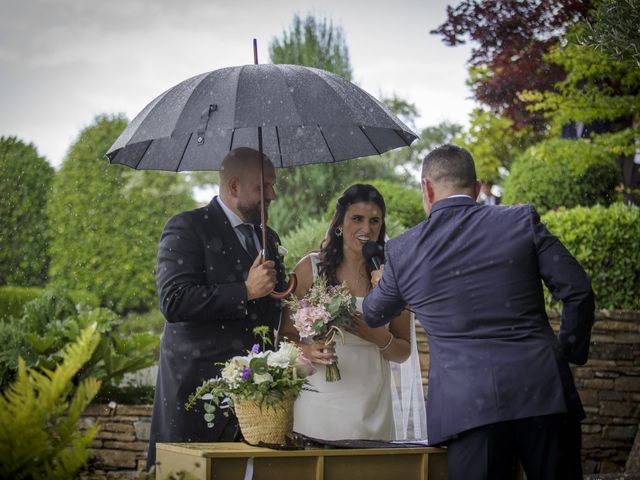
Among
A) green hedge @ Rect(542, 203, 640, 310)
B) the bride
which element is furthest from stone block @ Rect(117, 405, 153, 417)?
green hedge @ Rect(542, 203, 640, 310)

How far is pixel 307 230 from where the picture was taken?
10.4 m

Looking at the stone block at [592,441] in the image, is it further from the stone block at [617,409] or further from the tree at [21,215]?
the tree at [21,215]

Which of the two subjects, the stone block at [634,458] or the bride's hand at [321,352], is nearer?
the bride's hand at [321,352]

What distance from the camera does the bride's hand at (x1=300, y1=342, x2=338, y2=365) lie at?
4430mm

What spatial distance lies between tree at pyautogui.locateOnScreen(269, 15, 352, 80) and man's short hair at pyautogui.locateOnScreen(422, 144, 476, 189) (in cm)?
1648

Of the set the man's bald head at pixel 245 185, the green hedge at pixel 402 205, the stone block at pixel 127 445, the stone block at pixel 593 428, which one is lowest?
the stone block at pixel 127 445

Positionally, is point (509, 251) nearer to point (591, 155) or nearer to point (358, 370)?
point (358, 370)

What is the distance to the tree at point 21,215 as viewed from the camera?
17438 millimetres

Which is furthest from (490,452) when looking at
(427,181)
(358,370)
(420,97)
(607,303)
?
(420,97)

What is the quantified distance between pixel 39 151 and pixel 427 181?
16332 mm

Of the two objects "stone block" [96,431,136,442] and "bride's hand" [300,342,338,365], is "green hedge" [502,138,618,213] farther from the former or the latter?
"bride's hand" [300,342,338,365]

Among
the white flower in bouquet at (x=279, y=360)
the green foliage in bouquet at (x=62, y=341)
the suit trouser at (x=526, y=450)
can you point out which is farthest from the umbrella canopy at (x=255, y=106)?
the green foliage in bouquet at (x=62, y=341)

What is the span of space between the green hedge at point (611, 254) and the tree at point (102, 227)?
1064 centimetres

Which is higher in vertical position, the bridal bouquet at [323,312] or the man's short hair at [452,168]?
the man's short hair at [452,168]
